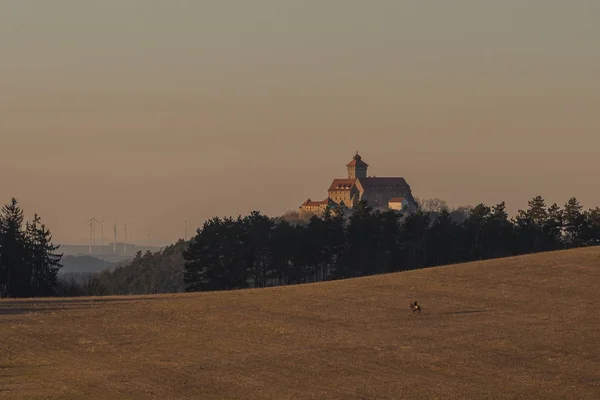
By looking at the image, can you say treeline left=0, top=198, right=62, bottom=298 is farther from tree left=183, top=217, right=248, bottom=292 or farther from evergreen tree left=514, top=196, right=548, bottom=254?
evergreen tree left=514, top=196, right=548, bottom=254

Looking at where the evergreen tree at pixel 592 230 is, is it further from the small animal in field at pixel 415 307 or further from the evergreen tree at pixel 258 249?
the small animal in field at pixel 415 307

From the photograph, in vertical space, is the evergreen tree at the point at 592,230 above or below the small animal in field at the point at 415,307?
above

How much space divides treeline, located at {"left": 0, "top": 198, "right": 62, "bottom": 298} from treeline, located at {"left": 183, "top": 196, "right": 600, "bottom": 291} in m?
15.2

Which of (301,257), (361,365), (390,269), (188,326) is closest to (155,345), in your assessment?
(188,326)

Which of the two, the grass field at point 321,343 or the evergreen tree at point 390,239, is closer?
A: the grass field at point 321,343

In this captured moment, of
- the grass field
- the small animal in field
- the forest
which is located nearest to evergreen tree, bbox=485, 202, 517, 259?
the forest

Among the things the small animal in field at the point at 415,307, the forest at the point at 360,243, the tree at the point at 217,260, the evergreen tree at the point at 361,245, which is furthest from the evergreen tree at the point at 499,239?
the small animal in field at the point at 415,307

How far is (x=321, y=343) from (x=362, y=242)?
76451 millimetres

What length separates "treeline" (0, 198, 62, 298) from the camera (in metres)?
105

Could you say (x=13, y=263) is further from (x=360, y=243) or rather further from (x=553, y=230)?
(x=553, y=230)

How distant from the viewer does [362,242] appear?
128 m

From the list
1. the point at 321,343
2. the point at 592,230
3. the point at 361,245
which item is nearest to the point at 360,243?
the point at 361,245

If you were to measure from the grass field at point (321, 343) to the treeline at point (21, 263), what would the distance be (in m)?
30.3

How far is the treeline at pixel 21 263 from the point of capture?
105 metres
